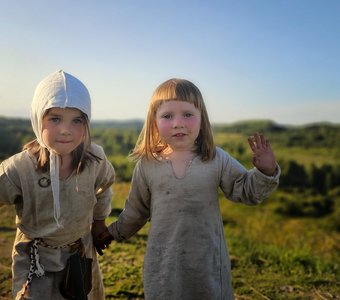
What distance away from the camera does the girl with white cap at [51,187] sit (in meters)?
2.30

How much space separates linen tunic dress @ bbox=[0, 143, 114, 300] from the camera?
235cm

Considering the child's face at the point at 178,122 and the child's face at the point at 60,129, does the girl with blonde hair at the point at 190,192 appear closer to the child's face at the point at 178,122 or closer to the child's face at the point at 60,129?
the child's face at the point at 178,122

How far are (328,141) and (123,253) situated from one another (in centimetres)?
1690

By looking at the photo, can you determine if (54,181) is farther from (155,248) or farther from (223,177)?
(223,177)

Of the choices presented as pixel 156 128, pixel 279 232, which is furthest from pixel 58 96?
pixel 279 232

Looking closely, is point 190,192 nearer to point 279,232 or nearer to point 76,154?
point 76,154

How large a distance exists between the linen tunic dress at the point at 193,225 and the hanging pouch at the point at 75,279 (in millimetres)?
425

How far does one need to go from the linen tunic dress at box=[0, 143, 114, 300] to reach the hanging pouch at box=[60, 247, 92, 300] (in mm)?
40

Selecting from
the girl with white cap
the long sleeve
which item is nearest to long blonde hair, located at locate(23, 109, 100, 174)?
the girl with white cap

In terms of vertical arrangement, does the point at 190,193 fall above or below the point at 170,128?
below

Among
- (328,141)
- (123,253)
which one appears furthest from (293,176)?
(123,253)

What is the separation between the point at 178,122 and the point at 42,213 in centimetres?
99

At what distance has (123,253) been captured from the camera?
168 inches

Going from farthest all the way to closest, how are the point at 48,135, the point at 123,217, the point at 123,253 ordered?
1. the point at 123,253
2. the point at 123,217
3. the point at 48,135
